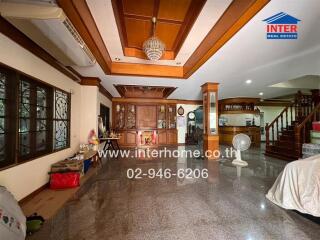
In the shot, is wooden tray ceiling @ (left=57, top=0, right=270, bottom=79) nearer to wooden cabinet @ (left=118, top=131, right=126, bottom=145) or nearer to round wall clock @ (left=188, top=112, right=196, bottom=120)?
wooden cabinet @ (left=118, top=131, right=126, bottom=145)

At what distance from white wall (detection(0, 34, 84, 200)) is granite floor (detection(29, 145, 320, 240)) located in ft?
2.31

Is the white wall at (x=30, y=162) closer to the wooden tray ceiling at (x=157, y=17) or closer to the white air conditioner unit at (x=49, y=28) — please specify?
the white air conditioner unit at (x=49, y=28)

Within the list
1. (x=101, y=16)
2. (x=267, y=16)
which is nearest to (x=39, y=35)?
(x=101, y=16)

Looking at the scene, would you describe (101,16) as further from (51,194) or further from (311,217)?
(311,217)

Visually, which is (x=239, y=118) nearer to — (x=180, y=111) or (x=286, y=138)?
(x=180, y=111)

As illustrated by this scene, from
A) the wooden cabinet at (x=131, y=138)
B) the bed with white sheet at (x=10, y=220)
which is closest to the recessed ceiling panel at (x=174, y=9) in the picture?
the bed with white sheet at (x=10, y=220)

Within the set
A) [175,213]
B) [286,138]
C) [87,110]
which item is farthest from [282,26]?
[286,138]

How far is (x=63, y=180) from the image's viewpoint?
9.97 ft

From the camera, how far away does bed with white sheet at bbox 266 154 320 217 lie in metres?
2.06

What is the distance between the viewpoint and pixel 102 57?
3350mm

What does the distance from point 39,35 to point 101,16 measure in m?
0.88

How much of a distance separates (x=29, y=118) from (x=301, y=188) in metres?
4.06

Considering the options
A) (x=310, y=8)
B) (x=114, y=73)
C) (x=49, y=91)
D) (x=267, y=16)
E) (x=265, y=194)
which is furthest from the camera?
(x=114, y=73)

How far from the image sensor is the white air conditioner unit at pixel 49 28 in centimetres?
171
